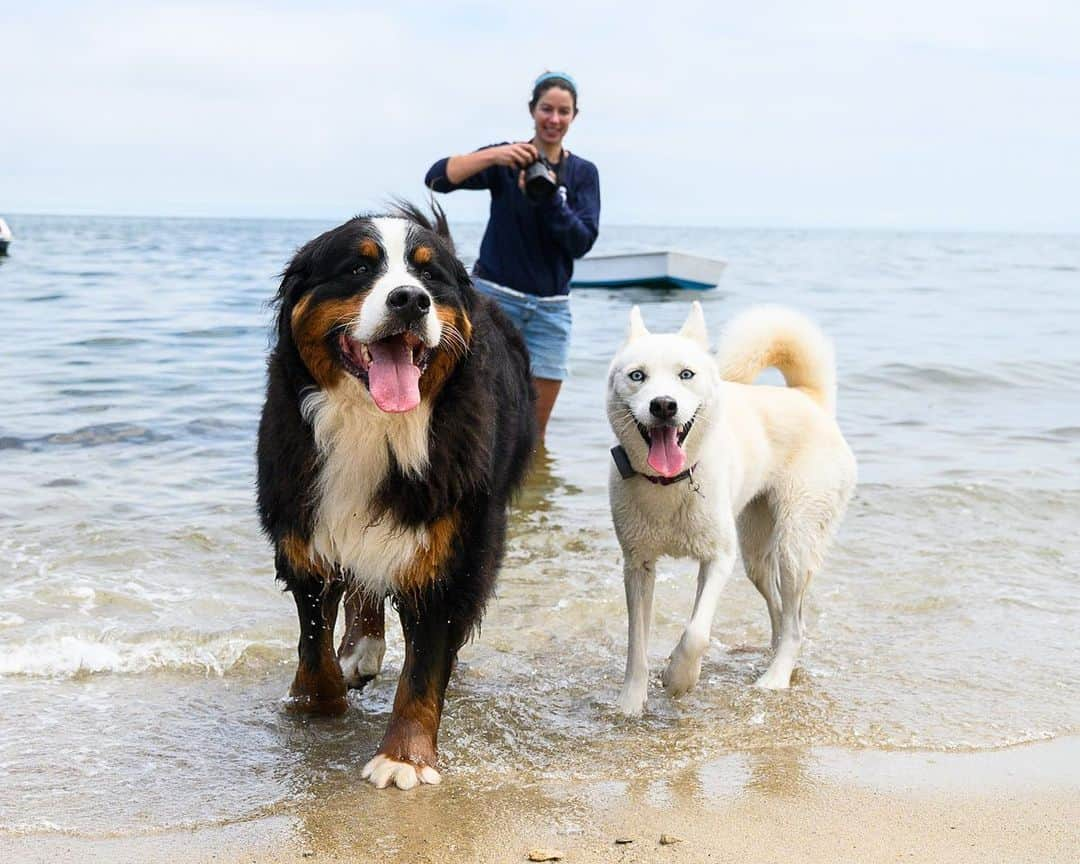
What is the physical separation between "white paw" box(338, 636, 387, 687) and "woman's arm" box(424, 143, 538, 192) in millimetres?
2569

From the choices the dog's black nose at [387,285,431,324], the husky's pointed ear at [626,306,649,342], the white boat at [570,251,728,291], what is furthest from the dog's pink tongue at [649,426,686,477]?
the white boat at [570,251,728,291]

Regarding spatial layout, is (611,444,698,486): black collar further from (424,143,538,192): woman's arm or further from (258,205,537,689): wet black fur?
(424,143,538,192): woman's arm

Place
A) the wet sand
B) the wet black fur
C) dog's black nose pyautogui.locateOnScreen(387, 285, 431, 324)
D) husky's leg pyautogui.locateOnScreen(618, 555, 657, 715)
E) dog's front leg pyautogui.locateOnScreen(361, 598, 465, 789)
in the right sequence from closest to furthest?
the wet sand
dog's black nose pyautogui.locateOnScreen(387, 285, 431, 324)
the wet black fur
dog's front leg pyautogui.locateOnScreen(361, 598, 465, 789)
husky's leg pyautogui.locateOnScreen(618, 555, 657, 715)

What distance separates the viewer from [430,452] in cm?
353

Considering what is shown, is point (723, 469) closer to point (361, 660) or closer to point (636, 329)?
point (636, 329)

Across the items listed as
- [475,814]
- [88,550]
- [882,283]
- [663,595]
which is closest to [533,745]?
[475,814]

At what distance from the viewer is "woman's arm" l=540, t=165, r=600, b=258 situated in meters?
6.16

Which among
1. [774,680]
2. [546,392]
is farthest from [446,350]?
[546,392]

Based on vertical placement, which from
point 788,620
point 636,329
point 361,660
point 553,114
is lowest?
point 361,660

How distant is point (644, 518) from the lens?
4.30 m

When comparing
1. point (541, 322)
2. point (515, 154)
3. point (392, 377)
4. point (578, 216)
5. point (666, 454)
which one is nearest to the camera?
point (392, 377)

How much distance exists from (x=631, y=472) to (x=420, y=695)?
1.11 metres

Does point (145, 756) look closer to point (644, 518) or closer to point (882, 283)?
point (644, 518)

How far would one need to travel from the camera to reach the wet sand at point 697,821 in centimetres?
305
